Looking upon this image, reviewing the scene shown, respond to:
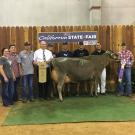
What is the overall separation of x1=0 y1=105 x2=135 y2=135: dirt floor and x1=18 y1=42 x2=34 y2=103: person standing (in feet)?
11.1

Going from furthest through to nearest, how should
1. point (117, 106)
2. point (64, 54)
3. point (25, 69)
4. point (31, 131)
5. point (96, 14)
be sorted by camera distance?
point (96, 14) → point (64, 54) → point (25, 69) → point (117, 106) → point (31, 131)

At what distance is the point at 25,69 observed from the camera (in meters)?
12.5

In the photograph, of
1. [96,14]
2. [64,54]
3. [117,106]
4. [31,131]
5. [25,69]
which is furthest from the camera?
[96,14]

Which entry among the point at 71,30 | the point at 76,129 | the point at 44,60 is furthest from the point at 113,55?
the point at 76,129

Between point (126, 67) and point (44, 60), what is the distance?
9.04 feet

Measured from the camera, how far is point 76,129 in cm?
881

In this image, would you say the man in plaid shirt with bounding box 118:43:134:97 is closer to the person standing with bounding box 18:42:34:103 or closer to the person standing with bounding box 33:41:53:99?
the person standing with bounding box 33:41:53:99

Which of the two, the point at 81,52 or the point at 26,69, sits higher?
the point at 81,52

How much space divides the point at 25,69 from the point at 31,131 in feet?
13.1

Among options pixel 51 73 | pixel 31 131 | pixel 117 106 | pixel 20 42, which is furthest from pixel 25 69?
pixel 31 131

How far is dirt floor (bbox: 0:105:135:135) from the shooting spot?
8547 mm

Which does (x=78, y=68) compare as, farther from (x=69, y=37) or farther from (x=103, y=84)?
(x=69, y=37)

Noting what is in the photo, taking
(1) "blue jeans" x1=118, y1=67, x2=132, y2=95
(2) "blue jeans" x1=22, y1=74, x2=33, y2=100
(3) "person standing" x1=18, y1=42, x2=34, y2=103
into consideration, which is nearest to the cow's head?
(1) "blue jeans" x1=118, y1=67, x2=132, y2=95

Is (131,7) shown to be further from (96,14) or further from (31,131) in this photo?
(31,131)
